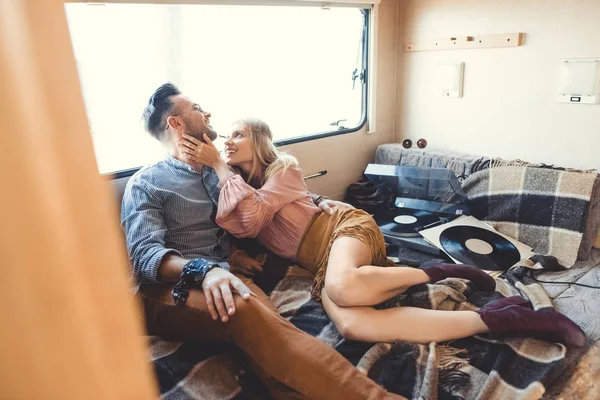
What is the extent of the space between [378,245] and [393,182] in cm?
75

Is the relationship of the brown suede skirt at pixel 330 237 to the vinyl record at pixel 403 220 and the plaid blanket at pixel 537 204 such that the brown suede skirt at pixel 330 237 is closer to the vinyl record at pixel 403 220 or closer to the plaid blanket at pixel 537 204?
the vinyl record at pixel 403 220

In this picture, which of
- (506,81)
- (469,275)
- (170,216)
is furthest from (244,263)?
(506,81)

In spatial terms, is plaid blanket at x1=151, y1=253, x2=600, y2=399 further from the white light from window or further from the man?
the white light from window

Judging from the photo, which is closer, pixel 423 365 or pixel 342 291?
pixel 423 365

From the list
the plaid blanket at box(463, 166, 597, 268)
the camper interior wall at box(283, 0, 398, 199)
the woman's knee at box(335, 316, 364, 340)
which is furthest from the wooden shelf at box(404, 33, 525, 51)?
the woman's knee at box(335, 316, 364, 340)

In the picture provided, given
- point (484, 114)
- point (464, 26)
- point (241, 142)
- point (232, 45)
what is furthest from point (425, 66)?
point (241, 142)

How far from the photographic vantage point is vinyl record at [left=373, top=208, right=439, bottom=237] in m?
2.15

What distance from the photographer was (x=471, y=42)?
2.28 metres

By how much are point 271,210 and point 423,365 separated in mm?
805

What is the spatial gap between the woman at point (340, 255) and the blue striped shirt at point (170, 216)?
70mm

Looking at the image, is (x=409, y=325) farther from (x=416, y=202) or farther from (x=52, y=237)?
(x=52, y=237)

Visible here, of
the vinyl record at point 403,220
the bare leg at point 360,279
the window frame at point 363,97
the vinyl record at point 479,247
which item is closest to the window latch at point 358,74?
the window frame at point 363,97

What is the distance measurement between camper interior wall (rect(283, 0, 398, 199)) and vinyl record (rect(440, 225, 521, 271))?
0.79 meters

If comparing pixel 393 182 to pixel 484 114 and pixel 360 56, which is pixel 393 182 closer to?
pixel 484 114
